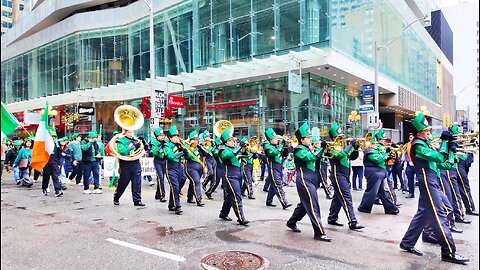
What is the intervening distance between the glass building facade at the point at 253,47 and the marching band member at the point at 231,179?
547 inches

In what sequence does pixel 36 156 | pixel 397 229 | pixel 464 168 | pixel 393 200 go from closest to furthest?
pixel 36 156, pixel 397 229, pixel 464 168, pixel 393 200

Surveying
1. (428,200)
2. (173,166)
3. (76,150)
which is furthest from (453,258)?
(76,150)

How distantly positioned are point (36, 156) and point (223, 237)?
320 cm

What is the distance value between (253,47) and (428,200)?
63.6 feet

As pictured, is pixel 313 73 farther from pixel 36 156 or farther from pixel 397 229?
pixel 36 156

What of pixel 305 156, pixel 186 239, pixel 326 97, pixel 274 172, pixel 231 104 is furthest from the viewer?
pixel 231 104

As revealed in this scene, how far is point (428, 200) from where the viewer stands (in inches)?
215

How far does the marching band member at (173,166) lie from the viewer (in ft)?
29.3

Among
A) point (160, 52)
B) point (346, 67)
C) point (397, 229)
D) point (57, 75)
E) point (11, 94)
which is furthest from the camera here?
point (11, 94)

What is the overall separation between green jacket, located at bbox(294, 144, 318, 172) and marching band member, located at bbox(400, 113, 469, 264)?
5.15ft

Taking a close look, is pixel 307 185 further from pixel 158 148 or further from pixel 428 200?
pixel 158 148

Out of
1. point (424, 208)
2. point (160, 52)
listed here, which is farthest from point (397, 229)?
point (160, 52)

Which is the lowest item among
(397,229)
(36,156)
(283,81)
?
(397,229)

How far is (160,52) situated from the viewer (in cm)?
3138
